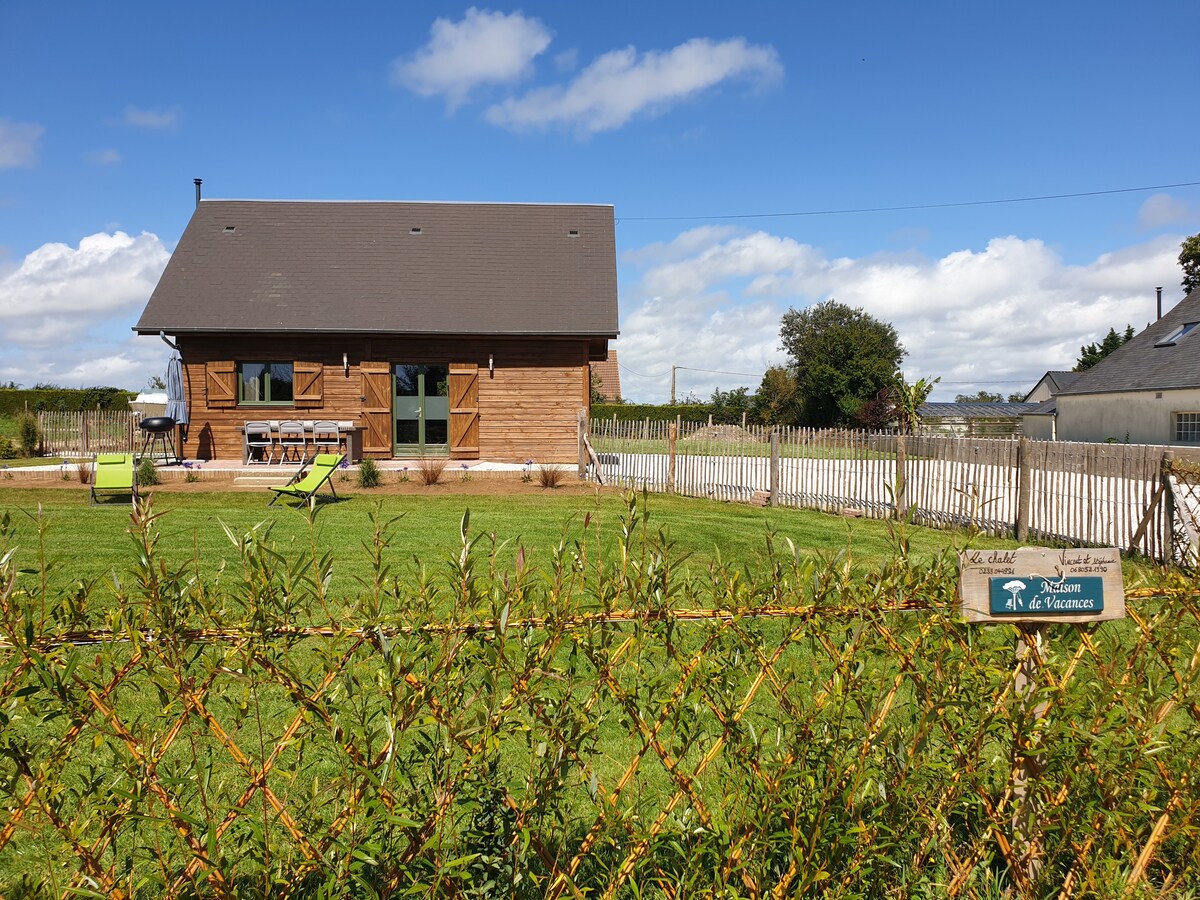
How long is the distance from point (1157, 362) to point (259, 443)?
31061 mm

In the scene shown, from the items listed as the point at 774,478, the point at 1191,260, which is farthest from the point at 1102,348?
the point at 774,478

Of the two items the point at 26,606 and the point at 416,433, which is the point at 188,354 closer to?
the point at 416,433

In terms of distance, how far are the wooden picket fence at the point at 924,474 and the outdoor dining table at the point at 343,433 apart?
5.81 meters

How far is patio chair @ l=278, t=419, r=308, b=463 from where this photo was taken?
18672 millimetres

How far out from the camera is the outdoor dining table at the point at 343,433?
744 inches

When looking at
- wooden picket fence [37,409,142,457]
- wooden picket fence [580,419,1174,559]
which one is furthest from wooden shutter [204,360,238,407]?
wooden picket fence [580,419,1174,559]

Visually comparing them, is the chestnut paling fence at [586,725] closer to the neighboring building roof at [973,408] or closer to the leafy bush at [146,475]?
the leafy bush at [146,475]

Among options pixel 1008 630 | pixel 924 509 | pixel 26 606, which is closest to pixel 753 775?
pixel 1008 630

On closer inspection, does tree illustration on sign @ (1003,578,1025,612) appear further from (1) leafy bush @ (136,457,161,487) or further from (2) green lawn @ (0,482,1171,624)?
(1) leafy bush @ (136,457,161,487)

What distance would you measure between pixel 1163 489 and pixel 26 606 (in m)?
10.9

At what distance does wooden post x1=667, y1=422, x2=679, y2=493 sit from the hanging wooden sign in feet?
41.4

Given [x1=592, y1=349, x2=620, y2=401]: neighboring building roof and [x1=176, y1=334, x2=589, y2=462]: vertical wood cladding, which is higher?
[x1=592, y1=349, x2=620, y2=401]: neighboring building roof

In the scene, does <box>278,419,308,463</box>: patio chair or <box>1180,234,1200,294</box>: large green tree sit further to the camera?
<box>1180,234,1200,294</box>: large green tree

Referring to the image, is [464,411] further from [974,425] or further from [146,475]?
[974,425]
